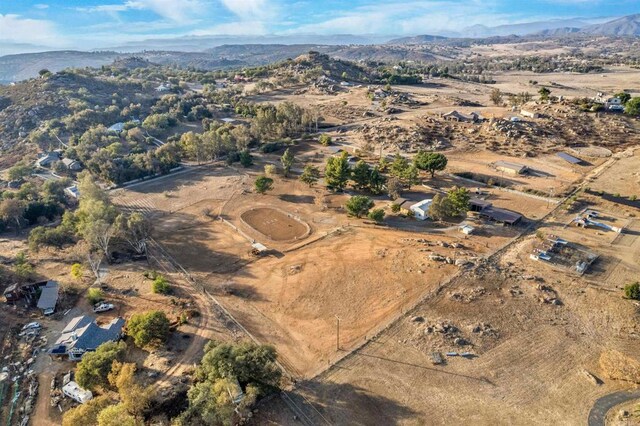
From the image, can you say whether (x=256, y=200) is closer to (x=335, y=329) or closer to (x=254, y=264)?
(x=254, y=264)

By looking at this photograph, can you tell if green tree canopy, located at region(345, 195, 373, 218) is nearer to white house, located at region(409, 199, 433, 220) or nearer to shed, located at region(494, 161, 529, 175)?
white house, located at region(409, 199, 433, 220)

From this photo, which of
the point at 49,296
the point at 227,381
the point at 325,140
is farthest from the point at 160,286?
the point at 325,140

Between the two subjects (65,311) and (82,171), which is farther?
(82,171)

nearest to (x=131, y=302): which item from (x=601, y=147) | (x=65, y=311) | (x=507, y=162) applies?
(x=65, y=311)

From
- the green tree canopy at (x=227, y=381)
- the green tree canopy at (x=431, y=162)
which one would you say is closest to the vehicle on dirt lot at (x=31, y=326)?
the green tree canopy at (x=227, y=381)

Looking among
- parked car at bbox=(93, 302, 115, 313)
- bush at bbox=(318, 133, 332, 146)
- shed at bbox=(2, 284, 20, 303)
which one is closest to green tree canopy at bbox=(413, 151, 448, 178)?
bush at bbox=(318, 133, 332, 146)
